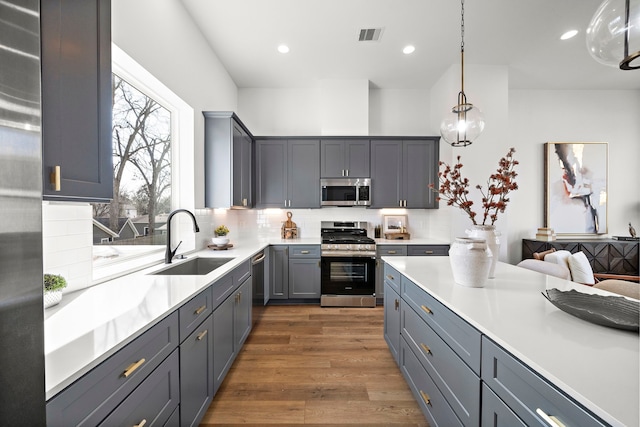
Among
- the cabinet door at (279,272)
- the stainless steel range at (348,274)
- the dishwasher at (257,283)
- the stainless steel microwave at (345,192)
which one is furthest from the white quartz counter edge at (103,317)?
the stainless steel microwave at (345,192)

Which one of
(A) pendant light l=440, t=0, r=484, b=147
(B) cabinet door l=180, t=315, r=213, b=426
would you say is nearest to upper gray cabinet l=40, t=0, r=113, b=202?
(B) cabinet door l=180, t=315, r=213, b=426

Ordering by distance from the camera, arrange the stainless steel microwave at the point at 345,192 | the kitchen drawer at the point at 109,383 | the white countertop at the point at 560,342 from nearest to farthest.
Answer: the white countertop at the point at 560,342, the kitchen drawer at the point at 109,383, the stainless steel microwave at the point at 345,192

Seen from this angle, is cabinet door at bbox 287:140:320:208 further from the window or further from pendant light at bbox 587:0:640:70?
pendant light at bbox 587:0:640:70

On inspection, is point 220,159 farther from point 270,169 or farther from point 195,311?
point 195,311

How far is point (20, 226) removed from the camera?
476mm

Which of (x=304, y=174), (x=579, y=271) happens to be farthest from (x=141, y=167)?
(x=579, y=271)

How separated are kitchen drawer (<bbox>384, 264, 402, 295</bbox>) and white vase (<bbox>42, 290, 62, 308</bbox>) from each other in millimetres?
2023

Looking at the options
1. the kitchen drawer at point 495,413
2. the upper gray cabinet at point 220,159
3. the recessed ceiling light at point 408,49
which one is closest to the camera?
the kitchen drawer at point 495,413

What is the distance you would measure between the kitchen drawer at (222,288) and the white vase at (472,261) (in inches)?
59.9

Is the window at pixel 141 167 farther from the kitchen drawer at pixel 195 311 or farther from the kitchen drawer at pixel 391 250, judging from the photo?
the kitchen drawer at pixel 391 250

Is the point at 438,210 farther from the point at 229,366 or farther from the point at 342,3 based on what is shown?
the point at 229,366

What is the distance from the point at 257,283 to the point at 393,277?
1605 mm

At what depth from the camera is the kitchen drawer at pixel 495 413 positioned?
0.86m

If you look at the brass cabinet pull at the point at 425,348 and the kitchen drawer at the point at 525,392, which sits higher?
the kitchen drawer at the point at 525,392
